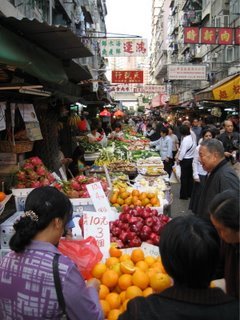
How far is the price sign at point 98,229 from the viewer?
154 inches

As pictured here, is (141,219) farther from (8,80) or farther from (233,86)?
(233,86)

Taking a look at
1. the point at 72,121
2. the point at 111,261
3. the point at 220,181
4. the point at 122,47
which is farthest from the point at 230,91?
the point at 111,261

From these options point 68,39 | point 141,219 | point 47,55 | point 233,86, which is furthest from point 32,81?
point 233,86

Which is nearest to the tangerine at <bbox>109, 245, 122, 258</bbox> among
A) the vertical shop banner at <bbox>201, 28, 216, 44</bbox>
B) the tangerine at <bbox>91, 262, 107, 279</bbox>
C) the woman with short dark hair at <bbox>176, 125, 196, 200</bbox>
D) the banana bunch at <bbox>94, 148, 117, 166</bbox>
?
the tangerine at <bbox>91, 262, 107, 279</bbox>

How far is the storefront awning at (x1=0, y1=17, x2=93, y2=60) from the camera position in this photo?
163 inches

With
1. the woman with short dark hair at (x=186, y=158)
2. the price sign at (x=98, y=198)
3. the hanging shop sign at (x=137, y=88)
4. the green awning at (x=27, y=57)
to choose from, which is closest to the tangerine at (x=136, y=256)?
the price sign at (x=98, y=198)

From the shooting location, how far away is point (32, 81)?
6.12 meters

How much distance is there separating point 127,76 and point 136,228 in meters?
20.1

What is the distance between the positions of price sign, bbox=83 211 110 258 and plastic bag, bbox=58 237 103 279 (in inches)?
18.8

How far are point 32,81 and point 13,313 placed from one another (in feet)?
14.4

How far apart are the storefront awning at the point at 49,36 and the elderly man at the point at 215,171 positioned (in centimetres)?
205

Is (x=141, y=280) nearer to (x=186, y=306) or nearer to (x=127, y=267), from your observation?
(x=127, y=267)

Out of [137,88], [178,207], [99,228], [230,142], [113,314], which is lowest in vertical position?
[178,207]

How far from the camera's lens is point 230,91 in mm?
12016
